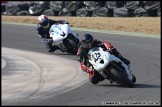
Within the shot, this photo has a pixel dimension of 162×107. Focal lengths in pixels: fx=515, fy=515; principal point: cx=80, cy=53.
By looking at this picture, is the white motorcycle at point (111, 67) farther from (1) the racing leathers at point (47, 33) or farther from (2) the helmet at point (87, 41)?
(1) the racing leathers at point (47, 33)

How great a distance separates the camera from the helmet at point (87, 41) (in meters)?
11.9

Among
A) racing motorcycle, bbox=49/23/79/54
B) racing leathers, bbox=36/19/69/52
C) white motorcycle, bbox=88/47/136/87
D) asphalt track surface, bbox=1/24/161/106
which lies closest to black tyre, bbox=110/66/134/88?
white motorcycle, bbox=88/47/136/87

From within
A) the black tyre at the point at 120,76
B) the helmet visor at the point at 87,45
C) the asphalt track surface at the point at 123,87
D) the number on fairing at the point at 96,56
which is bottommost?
the asphalt track surface at the point at 123,87

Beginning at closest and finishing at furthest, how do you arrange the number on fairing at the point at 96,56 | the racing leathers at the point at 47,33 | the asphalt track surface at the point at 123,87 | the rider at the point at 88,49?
the asphalt track surface at the point at 123,87 → the number on fairing at the point at 96,56 → the rider at the point at 88,49 → the racing leathers at the point at 47,33

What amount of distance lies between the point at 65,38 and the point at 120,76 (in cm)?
740

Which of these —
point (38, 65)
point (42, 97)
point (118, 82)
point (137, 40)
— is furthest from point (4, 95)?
point (137, 40)

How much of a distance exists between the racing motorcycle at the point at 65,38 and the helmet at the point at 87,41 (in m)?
6.35

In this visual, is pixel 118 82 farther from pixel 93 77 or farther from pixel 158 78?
pixel 158 78

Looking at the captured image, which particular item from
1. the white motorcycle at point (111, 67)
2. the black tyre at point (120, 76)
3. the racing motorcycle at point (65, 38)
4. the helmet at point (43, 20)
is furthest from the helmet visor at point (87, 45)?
the helmet at point (43, 20)

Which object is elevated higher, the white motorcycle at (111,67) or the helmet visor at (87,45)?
the helmet visor at (87,45)

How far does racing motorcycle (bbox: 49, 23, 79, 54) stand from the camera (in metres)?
18.6

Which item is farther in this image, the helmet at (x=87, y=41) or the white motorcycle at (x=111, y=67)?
the helmet at (x=87, y=41)

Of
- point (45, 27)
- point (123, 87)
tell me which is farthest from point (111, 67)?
point (45, 27)

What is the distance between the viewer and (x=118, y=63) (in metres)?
11.7
